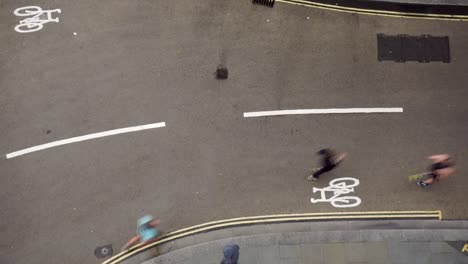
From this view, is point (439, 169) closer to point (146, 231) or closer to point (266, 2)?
point (266, 2)

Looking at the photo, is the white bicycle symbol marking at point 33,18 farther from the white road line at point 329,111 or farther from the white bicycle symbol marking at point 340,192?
the white bicycle symbol marking at point 340,192

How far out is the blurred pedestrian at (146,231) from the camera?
50.4ft

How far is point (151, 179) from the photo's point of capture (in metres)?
16.4

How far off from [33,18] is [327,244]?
1121 centimetres

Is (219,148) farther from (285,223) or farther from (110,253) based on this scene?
(110,253)

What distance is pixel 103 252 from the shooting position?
15766 mm

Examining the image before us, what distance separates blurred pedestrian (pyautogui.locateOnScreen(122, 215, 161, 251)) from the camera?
15367 mm

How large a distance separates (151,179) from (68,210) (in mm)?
2436

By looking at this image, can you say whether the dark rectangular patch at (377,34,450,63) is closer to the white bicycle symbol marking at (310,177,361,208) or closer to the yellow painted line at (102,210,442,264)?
the white bicycle symbol marking at (310,177,361,208)

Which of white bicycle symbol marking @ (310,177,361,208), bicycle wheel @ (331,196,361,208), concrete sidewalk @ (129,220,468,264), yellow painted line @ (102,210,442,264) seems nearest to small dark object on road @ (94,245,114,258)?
concrete sidewalk @ (129,220,468,264)

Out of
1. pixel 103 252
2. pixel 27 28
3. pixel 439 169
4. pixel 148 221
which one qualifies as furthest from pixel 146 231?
pixel 439 169

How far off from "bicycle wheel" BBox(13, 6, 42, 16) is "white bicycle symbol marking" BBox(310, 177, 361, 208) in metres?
10.1

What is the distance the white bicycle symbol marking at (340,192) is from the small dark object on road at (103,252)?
5781 mm

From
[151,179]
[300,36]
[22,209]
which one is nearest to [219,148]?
[151,179]
